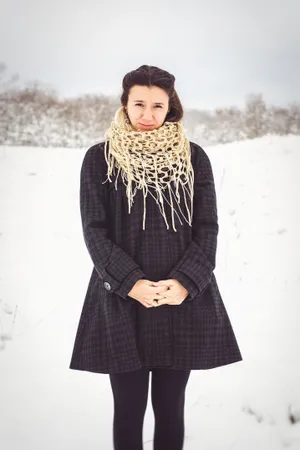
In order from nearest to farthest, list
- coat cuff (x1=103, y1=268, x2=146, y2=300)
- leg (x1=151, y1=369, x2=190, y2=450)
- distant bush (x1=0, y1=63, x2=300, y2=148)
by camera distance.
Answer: coat cuff (x1=103, y1=268, x2=146, y2=300)
leg (x1=151, y1=369, x2=190, y2=450)
distant bush (x1=0, y1=63, x2=300, y2=148)

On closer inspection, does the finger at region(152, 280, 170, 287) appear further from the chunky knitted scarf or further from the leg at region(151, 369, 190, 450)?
the leg at region(151, 369, 190, 450)

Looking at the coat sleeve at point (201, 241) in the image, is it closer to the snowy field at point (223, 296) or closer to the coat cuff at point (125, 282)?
the coat cuff at point (125, 282)

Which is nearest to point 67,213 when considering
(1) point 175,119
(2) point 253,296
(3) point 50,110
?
(3) point 50,110

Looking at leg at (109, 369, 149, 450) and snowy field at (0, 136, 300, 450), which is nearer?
leg at (109, 369, 149, 450)

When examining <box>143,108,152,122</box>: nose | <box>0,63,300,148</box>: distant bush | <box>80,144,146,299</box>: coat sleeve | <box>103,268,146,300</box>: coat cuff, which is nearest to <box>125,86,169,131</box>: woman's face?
<box>143,108,152,122</box>: nose

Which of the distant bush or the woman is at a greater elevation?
the distant bush

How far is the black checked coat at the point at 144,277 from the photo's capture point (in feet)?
3.88

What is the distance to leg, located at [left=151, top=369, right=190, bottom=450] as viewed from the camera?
1.26 meters

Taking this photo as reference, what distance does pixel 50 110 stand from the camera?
2.47 meters

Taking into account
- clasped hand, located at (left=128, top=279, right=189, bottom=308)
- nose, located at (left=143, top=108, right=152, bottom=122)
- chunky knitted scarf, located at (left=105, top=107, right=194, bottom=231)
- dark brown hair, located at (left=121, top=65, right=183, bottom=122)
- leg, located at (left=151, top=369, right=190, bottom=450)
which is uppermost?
dark brown hair, located at (left=121, top=65, right=183, bottom=122)

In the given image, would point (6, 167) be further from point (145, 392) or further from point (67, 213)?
point (145, 392)

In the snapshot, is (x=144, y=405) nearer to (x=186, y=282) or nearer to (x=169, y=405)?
(x=169, y=405)

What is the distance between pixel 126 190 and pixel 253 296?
1.24 meters

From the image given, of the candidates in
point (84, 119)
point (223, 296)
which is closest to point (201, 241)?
point (223, 296)
